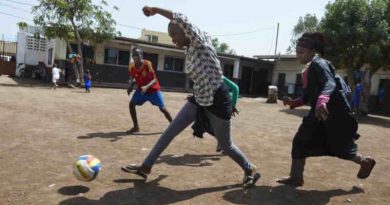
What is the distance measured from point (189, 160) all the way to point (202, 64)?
2.00 metres

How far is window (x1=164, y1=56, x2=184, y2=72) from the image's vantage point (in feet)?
103

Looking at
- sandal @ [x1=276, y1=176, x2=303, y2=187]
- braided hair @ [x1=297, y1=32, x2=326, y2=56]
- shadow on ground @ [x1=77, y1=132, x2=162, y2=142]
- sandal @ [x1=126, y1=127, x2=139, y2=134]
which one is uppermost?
braided hair @ [x1=297, y1=32, x2=326, y2=56]

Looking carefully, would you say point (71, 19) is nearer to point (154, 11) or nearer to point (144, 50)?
point (144, 50)

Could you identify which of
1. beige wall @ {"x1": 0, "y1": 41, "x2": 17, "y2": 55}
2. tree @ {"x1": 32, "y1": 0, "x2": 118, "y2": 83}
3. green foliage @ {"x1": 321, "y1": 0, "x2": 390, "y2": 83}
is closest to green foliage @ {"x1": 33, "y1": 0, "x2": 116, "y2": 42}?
tree @ {"x1": 32, "y1": 0, "x2": 118, "y2": 83}

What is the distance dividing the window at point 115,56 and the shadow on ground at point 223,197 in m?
24.8

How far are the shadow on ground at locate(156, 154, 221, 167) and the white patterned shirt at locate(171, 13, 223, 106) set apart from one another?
153cm

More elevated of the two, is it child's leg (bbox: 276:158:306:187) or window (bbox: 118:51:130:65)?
window (bbox: 118:51:130:65)

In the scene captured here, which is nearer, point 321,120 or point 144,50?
point 321,120

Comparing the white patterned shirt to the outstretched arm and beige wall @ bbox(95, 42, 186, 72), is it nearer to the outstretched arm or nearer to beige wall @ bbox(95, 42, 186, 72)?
A: the outstretched arm

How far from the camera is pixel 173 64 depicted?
31547 mm

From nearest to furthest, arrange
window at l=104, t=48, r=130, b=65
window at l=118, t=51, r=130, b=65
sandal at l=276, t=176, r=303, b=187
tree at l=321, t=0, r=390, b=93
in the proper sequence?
sandal at l=276, t=176, r=303, b=187
tree at l=321, t=0, r=390, b=93
window at l=104, t=48, r=130, b=65
window at l=118, t=51, r=130, b=65

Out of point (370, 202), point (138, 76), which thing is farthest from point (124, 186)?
point (138, 76)

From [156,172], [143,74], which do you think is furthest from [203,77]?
[143,74]

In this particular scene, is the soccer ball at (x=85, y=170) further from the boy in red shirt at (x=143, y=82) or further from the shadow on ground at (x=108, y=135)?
the boy in red shirt at (x=143, y=82)
